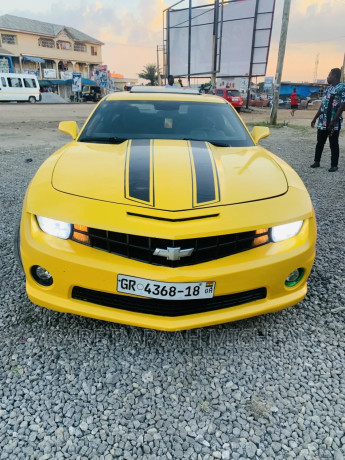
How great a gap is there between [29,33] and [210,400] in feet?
199

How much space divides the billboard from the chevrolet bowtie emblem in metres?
16.4

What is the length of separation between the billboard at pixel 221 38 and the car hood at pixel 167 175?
15.4m

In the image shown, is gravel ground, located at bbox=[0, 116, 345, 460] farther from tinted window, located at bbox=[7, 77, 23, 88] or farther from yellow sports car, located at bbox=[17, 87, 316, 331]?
tinted window, located at bbox=[7, 77, 23, 88]

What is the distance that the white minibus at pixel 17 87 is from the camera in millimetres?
31266

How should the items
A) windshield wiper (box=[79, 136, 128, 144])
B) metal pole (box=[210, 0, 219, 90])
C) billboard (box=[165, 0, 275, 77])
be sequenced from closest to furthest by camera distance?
windshield wiper (box=[79, 136, 128, 144])
metal pole (box=[210, 0, 219, 90])
billboard (box=[165, 0, 275, 77])

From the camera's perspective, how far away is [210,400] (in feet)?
5.56

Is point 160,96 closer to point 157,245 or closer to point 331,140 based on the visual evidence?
point 157,245

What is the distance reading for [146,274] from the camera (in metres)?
1.73

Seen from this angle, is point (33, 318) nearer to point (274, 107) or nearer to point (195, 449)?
point (195, 449)

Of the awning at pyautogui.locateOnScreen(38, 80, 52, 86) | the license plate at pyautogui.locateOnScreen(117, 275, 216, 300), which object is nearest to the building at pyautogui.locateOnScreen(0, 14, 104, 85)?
the awning at pyautogui.locateOnScreen(38, 80, 52, 86)

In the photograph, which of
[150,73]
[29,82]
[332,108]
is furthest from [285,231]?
[150,73]

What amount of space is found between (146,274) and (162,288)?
0.36 feet

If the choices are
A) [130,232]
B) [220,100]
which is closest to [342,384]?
[130,232]

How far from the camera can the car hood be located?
1905 millimetres
